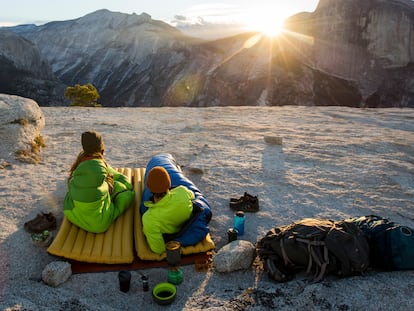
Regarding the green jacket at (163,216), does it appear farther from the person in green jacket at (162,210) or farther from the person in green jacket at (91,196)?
the person in green jacket at (91,196)

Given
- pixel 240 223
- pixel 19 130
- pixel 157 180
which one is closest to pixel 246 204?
pixel 240 223

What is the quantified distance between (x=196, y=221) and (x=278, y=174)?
387cm

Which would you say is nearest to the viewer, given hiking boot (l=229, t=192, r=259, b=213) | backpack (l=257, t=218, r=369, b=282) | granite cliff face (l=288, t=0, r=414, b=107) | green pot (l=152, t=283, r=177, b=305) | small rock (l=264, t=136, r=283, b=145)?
green pot (l=152, t=283, r=177, b=305)

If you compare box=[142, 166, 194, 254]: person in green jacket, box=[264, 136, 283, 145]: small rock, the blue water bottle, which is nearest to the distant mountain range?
box=[264, 136, 283, 145]: small rock

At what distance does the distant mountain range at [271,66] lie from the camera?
5334 centimetres

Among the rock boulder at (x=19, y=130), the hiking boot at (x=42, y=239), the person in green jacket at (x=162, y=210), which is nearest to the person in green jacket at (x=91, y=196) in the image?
the hiking boot at (x=42, y=239)

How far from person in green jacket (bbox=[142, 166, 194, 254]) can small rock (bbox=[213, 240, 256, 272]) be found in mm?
759

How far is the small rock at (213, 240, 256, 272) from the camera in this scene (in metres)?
4.96

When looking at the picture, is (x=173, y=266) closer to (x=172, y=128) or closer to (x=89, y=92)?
(x=172, y=128)

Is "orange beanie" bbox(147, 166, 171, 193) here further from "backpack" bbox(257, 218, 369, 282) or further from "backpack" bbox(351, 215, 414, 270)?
"backpack" bbox(351, 215, 414, 270)

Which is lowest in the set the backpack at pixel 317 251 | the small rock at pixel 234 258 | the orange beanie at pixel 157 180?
the small rock at pixel 234 258

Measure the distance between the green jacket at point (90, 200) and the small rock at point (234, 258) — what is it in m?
1.72

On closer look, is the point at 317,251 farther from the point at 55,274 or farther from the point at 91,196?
the point at 55,274

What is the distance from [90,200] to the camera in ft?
17.0
